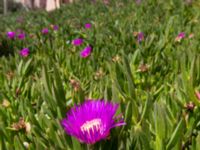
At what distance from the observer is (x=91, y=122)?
556 mm

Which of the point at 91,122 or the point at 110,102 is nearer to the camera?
the point at 91,122

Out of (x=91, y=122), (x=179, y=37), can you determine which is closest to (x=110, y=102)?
(x=91, y=122)

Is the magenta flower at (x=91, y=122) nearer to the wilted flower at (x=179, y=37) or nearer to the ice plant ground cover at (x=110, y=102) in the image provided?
the ice plant ground cover at (x=110, y=102)

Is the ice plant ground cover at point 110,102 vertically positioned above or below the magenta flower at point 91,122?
below

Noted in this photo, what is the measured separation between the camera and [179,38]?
5.25 ft

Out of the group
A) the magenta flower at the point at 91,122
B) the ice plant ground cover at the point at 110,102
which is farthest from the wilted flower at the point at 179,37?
the magenta flower at the point at 91,122

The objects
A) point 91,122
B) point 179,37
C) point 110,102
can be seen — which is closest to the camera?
point 91,122

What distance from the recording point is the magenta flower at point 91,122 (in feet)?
1.70

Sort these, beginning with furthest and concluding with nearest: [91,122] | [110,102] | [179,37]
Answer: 1. [179,37]
2. [110,102]
3. [91,122]

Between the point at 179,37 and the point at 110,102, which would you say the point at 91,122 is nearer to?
the point at 110,102

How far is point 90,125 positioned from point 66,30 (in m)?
2.02

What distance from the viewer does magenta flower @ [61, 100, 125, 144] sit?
0.52m

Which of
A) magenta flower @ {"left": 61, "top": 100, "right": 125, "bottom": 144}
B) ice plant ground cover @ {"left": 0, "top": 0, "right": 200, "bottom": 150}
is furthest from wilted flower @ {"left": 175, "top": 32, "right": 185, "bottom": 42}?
magenta flower @ {"left": 61, "top": 100, "right": 125, "bottom": 144}

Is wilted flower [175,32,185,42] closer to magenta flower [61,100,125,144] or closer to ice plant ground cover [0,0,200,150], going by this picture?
ice plant ground cover [0,0,200,150]
